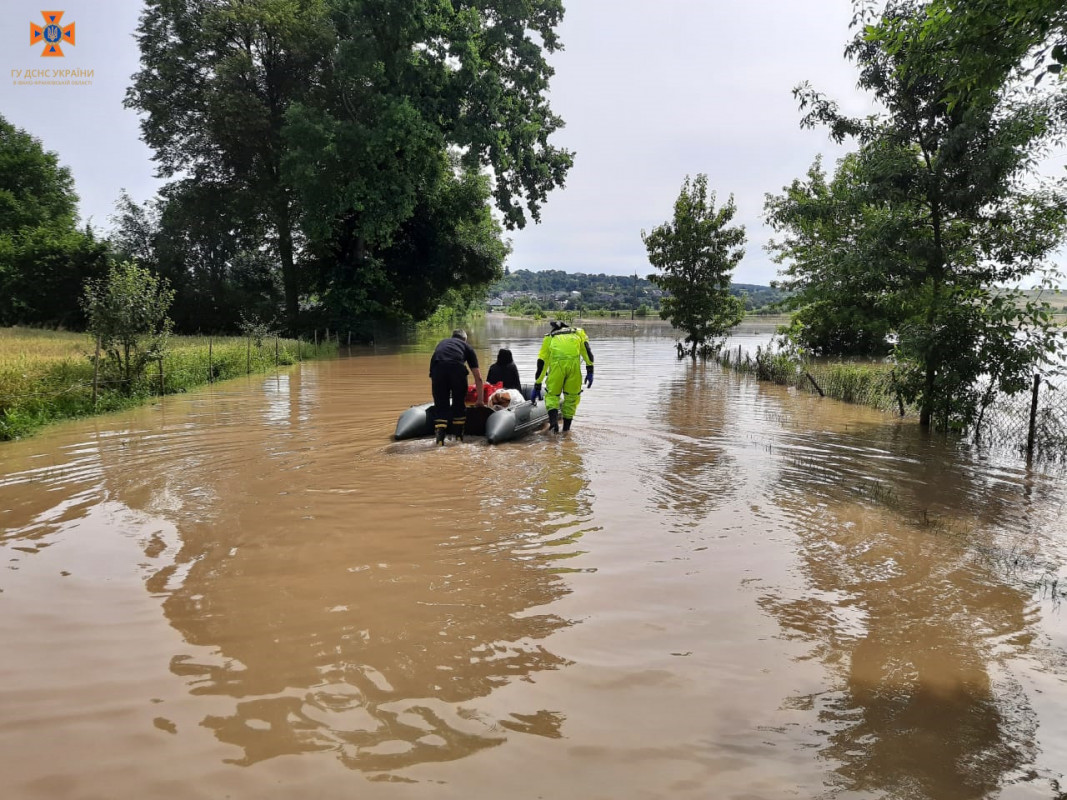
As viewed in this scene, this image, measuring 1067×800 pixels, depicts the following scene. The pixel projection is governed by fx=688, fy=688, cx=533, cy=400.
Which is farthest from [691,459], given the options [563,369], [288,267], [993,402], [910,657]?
[288,267]

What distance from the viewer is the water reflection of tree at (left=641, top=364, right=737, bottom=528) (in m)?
6.98

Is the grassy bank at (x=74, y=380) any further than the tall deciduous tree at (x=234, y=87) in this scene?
No

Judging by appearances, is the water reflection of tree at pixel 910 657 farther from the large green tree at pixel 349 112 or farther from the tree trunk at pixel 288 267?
the tree trunk at pixel 288 267

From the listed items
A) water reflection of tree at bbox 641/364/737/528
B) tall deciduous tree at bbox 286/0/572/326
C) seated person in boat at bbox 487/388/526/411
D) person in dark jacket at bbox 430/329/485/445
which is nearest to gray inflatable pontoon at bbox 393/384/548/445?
seated person in boat at bbox 487/388/526/411

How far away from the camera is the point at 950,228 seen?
38.6 feet

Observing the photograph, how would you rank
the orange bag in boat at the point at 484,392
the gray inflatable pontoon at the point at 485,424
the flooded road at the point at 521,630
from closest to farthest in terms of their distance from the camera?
the flooded road at the point at 521,630, the gray inflatable pontoon at the point at 485,424, the orange bag in boat at the point at 484,392

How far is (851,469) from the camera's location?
350 inches

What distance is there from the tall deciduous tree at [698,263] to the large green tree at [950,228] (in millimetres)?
15384

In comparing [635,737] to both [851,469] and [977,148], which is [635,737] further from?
[977,148]

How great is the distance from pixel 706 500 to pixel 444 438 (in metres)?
3.85

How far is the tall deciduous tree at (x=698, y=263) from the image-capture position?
90.9ft

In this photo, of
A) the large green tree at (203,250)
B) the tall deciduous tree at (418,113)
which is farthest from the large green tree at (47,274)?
the tall deciduous tree at (418,113)

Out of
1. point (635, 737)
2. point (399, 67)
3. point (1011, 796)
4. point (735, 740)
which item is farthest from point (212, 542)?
point (399, 67)

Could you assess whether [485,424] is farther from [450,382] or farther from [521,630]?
[521,630]
